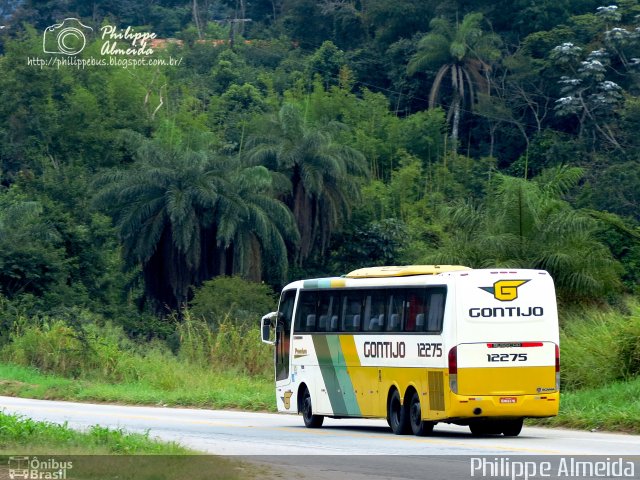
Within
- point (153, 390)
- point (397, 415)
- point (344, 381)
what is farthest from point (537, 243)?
point (397, 415)

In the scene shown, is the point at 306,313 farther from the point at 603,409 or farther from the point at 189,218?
the point at 189,218

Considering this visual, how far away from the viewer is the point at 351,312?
70.2 ft

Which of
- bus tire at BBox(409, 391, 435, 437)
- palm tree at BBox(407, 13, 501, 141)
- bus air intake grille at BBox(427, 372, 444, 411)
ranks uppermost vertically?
palm tree at BBox(407, 13, 501, 141)

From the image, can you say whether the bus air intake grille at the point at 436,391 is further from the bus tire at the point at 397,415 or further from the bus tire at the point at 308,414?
the bus tire at the point at 308,414

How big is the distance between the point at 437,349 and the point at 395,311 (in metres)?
1.60

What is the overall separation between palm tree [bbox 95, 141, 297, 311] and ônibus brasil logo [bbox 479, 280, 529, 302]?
31.4 m

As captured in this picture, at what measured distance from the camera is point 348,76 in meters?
73.4

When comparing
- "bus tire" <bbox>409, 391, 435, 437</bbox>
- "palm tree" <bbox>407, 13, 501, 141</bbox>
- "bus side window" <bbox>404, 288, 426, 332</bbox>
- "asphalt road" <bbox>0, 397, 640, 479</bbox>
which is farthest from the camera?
"palm tree" <bbox>407, 13, 501, 141</bbox>

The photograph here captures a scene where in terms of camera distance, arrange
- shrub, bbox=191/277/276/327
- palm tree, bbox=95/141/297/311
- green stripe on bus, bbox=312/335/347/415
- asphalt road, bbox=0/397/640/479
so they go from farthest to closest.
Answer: palm tree, bbox=95/141/297/311 < shrub, bbox=191/277/276/327 < green stripe on bus, bbox=312/335/347/415 < asphalt road, bbox=0/397/640/479

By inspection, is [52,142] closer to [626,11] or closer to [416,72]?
[416,72]

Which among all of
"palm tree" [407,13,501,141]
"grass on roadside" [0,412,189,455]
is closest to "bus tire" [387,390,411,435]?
"grass on roadside" [0,412,189,455]

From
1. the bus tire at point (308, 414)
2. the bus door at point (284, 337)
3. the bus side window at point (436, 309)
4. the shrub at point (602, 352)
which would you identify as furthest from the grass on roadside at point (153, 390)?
the bus side window at point (436, 309)

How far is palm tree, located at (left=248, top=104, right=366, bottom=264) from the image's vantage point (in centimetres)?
5488

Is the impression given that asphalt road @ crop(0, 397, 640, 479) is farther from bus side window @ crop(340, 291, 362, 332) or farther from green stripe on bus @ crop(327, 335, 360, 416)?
bus side window @ crop(340, 291, 362, 332)
